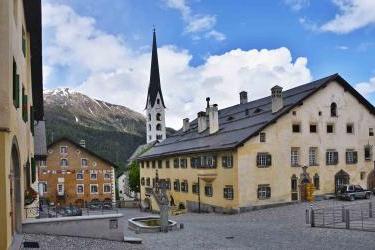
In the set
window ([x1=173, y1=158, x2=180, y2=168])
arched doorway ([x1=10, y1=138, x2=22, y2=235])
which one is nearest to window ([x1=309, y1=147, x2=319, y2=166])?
window ([x1=173, y1=158, x2=180, y2=168])

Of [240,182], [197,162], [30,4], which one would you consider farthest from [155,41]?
[30,4]

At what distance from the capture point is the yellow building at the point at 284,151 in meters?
37.3

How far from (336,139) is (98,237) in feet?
92.8

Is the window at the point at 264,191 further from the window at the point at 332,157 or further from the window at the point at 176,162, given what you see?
the window at the point at 176,162

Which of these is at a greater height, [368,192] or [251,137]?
[251,137]

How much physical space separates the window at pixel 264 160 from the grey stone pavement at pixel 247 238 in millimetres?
7234

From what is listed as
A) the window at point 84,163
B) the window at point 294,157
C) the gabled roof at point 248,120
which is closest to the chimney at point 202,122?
the gabled roof at point 248,120

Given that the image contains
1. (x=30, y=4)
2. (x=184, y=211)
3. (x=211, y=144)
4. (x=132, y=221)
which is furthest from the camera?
(x=184, y=211)

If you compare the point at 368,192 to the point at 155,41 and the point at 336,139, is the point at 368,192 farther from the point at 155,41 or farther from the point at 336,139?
the point at 155,41

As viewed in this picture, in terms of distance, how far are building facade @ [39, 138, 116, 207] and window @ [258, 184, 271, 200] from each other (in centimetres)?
3302

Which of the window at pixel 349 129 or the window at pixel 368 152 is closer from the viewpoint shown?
the window at pixel 349 129

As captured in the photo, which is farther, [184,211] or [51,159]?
[51,159]

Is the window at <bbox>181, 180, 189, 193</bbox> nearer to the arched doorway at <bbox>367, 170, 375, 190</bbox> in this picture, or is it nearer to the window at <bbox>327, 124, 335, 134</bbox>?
the window at <bbox>327, 124, 335, 134</bbox>

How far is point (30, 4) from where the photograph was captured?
1895cm
